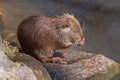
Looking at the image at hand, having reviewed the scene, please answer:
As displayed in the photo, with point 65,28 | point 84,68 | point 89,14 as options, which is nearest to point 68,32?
point 65,28

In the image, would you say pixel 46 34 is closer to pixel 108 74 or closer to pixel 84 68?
pixel 84 68

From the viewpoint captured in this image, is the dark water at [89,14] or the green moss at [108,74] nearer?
the green moss at [108,74]

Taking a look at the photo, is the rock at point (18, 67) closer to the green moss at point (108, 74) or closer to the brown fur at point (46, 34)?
the brown fur at point (46, 34)

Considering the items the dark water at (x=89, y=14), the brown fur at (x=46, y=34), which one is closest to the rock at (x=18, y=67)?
the brown fur at (x=46, y=34)

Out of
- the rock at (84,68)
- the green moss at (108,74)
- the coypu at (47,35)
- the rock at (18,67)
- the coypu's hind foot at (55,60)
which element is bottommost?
the green moss at (108,74)

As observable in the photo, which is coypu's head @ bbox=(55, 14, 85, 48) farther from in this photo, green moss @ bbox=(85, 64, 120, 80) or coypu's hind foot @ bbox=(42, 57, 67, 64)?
green moss @ bbox=(85, 64, 120, 80)

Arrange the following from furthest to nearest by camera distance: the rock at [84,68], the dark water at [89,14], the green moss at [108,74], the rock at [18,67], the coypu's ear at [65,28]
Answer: the dark water at [89,14], the coypu's ear at [65,28], the green moss at [108,74], the rock at [84,68], the rock at [18,67]
